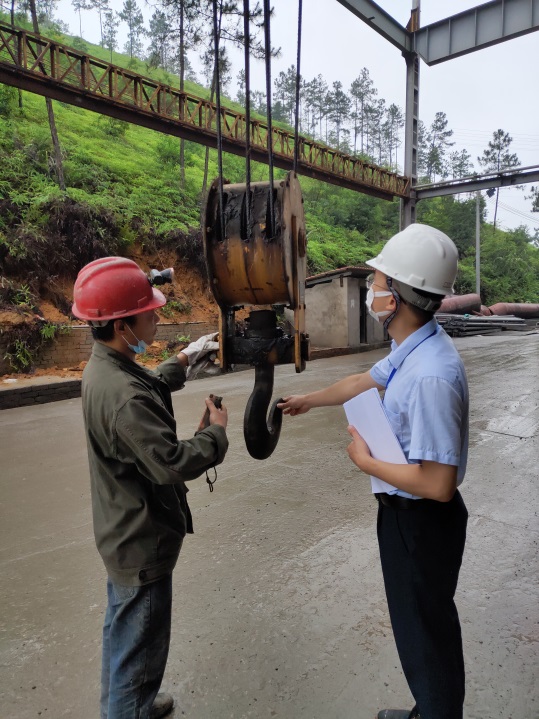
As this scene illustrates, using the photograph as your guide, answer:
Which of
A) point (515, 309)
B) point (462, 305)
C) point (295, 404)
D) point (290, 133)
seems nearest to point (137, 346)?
point (295, 404)

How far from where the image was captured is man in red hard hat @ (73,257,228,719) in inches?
61.0

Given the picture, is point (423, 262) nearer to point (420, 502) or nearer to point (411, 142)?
point (420, 502)

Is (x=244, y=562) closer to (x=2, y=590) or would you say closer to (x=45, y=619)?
(x=45, y=619)

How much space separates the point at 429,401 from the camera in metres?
1.44

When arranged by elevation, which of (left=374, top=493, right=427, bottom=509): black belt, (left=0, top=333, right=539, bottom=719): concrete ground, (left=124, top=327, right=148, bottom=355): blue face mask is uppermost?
Result: (left=124, top=327, right=148, bottom=355): blue face mask

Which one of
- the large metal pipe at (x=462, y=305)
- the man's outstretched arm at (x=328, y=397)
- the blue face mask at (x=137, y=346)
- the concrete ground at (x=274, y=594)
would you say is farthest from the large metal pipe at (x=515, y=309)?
the blue face mask at (x=137, y=346)

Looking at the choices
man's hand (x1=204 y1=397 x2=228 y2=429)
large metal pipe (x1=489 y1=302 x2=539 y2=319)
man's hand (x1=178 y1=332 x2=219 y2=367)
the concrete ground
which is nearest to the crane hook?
man's hand (x1=204 y1=397 x2=228 y2=429)

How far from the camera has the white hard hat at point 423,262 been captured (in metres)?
1.58

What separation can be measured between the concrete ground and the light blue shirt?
123 cm

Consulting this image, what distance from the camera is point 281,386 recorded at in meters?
9.38

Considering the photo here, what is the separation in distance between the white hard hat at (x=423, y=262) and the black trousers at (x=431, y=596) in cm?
68

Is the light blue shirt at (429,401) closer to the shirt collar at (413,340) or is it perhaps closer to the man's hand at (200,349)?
the shirt collar at (413,340)

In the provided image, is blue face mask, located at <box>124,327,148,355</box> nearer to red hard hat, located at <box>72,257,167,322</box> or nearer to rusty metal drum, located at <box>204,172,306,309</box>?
red hard hat, located at <box>72,257,167,322</box>

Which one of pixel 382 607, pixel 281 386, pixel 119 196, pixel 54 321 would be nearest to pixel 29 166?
pixel 119 196
